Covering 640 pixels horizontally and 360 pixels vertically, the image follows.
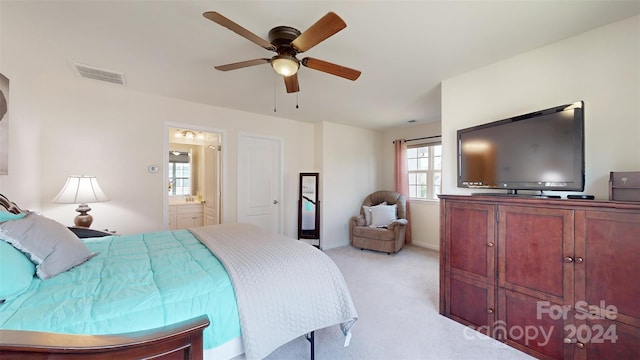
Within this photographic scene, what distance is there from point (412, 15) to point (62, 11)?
7.82ft

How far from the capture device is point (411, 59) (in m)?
2.25

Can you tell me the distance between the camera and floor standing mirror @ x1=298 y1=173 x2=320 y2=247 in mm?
4582

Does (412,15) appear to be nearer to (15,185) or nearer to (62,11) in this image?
(62,11)

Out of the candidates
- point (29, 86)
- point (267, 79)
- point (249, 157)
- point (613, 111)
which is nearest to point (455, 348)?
point (613, 111)

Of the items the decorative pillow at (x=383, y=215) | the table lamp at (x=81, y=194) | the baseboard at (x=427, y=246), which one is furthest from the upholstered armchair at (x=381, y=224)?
the table lamp at (x=81, y=194)

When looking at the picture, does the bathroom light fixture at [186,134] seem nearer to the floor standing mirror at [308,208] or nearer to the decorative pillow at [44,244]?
the floor standing mirror at [308,208]

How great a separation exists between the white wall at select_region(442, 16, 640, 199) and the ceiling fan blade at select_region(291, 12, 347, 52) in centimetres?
176

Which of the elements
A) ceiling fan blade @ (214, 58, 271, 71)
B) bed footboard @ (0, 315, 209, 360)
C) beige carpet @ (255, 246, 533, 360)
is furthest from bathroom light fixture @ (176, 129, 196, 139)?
bed footboard @ (0, 315, 209, 360)

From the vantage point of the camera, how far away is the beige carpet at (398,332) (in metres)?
1.80

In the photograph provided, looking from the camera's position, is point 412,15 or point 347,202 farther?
point 347,202

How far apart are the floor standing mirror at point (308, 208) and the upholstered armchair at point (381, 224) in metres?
0.74

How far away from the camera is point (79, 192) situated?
248 centimetres

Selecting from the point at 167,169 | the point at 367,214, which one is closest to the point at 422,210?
the point at 367,214

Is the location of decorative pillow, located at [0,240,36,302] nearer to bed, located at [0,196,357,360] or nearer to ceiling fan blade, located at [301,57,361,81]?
bed, located at [0,196,357,360]
